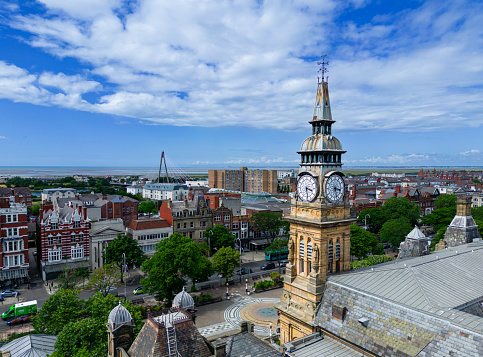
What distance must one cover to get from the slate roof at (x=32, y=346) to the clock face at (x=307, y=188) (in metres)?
26.1

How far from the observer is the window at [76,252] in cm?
6233

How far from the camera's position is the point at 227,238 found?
71188 millimetres

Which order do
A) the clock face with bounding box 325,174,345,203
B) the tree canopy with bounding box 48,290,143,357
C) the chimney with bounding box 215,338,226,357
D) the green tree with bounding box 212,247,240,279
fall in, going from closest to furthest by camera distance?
1. the chimney with bounding box 215,338,226,357
2. the tree canopy with bounding box 48,290,143,357
3. the clock face with bounding box 325,174,345,203
4. the green tree with bounding box 212,247,240,279

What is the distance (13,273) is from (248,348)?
52.4 metres

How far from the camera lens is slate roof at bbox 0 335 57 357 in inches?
1082

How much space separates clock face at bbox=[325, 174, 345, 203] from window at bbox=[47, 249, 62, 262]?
54702mm

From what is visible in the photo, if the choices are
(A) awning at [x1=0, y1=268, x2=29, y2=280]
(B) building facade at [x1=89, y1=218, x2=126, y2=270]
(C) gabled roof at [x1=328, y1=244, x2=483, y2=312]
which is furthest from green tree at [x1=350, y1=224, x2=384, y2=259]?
(A) awning at [x1=0, y1=268, x2=29, y2=280]

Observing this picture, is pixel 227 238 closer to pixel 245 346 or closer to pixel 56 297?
pixel 56 297

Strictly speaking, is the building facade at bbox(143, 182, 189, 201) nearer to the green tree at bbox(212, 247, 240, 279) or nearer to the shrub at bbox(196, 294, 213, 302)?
the green tree at bbox(212, 247, 240, 279)

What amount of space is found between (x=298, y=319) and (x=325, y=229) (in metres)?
7.95

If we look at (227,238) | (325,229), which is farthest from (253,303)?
(325,229)

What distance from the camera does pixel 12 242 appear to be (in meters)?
56.6

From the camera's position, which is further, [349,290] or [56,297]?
[56,297]

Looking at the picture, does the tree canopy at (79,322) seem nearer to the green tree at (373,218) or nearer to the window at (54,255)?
the window at (54,255)
